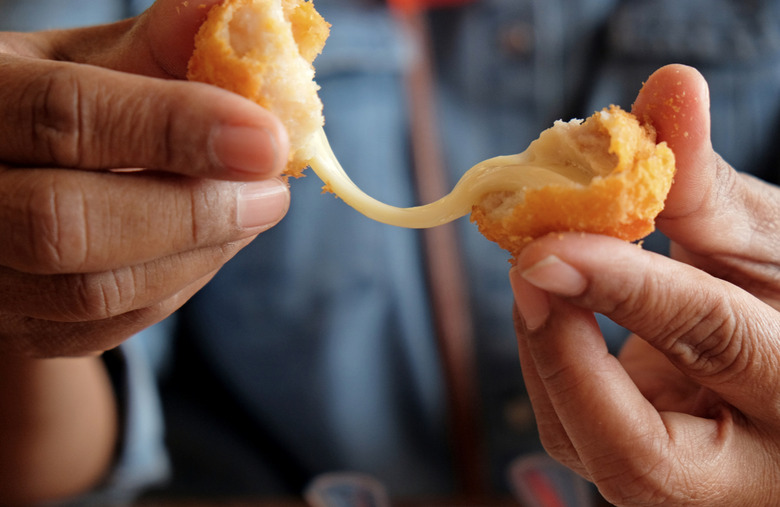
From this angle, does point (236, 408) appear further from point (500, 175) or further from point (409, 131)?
point (500, 175)

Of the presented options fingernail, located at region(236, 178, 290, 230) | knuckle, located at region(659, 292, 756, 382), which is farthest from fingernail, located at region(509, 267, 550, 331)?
fingernail, located at region(236, 178, 290, 230)

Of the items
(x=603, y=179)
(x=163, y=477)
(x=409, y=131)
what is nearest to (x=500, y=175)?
(x=603, y=179)

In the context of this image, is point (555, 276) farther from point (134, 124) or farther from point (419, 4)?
point (419, 4)

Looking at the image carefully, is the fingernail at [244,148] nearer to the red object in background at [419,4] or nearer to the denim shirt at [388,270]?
the denim shirt at [388,270]

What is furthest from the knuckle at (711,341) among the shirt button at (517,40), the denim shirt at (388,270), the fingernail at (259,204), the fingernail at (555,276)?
the shirt button at (517,40)

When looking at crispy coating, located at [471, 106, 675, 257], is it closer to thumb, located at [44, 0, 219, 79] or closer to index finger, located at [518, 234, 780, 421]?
index finger, located at [518, 234, 780, 421]

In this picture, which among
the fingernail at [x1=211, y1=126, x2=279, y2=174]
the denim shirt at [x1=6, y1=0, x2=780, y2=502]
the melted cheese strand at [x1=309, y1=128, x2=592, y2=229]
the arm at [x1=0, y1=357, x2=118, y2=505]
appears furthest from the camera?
the denim shirt at [x1=6, y1=0, x2=780, y2=502]
